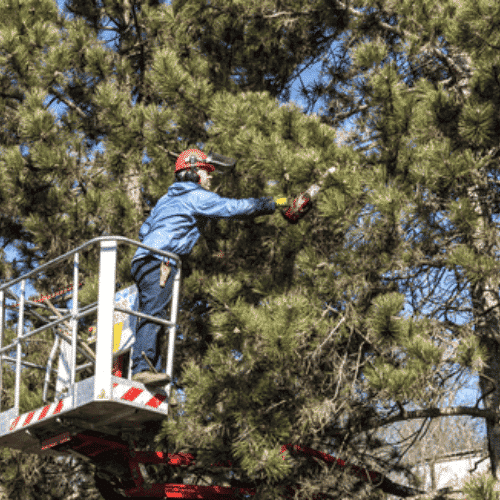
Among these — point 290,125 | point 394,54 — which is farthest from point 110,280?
point 394,54

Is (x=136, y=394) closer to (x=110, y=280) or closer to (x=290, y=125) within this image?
(x=110, y=280)

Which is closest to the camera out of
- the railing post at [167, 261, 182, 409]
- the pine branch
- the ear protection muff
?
the railing post at [167, 261, 182, 409]

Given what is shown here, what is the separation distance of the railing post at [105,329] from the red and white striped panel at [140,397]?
9 centimetres

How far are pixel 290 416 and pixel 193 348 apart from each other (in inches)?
76.6

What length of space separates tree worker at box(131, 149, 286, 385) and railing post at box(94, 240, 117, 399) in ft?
1.31

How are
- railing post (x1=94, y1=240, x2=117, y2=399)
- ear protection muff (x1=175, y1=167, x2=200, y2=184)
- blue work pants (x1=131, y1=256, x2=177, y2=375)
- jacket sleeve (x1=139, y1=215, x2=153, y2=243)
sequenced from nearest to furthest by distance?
railing post (x1=94, y1=240, x2=117, y2=399) < blue work pants (x1=131, y1=256, x2=177, y2=375) < jacket sleeve (x1=139, y1=215, x2=153, y2=243) < ear protection muff (x1=175, y1=167, x2=200, y2=184)

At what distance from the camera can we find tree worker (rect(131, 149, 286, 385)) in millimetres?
5387

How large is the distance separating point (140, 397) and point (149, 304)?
79 cm

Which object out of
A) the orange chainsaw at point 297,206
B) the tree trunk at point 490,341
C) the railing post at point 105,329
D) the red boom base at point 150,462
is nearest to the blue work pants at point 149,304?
the railing post at point 105,329

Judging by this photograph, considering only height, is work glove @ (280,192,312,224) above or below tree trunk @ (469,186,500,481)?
above

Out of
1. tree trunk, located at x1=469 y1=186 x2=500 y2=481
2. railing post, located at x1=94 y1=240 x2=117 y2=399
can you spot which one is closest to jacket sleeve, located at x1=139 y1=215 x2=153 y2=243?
railing post, located at x1=94 y1=240 x2=117 y2=399

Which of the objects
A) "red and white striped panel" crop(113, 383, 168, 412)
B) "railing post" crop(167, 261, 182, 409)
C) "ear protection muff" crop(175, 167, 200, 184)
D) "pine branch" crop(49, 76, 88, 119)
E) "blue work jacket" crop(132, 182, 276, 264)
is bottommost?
"red and white striped panel" crop(113, 383, 168, 412)

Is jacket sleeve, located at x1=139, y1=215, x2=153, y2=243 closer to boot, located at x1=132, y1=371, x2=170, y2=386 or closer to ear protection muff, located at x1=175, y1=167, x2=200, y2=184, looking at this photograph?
ear protection muff, located at x1=175, y1=167, x2=200, y2=184

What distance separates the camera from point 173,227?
5812mm
